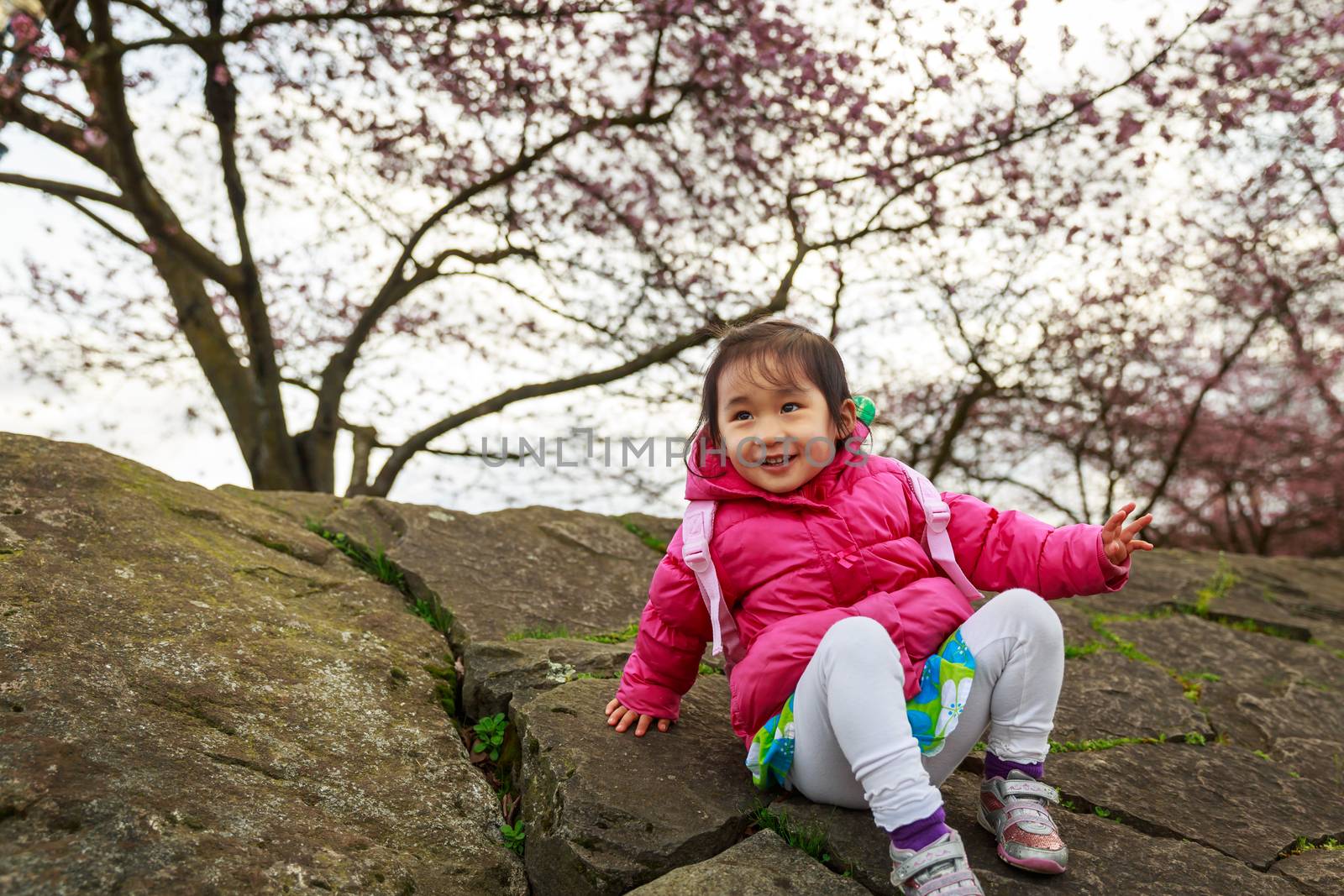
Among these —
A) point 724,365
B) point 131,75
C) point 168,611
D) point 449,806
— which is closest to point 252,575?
point 168,611

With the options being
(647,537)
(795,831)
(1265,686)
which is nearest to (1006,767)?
(795,831)

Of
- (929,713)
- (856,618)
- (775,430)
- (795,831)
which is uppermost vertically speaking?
(775,430)

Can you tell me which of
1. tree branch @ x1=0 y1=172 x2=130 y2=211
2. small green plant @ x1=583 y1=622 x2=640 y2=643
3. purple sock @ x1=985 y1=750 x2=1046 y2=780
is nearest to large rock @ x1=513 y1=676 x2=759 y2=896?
purple sock @ x1=985 y1=750 x2=1046 y2=780

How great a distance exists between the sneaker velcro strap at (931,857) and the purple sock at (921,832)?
2 centimetres

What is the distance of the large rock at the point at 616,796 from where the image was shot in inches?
75.3

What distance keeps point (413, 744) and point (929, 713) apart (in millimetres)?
1274

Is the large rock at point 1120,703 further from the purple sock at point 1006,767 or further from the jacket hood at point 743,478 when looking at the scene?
the jacket hood at point 743,478

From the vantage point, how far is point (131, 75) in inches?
219

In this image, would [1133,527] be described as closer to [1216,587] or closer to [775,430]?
[775,430]

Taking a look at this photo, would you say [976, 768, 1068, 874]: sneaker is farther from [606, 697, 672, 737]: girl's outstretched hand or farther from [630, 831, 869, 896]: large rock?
[606, 697, 672, 737]: girl's outstretched hand

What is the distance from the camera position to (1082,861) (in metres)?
2.03

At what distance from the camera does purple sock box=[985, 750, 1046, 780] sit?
2.01 metres

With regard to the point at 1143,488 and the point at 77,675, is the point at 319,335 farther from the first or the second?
the point at 1143,488

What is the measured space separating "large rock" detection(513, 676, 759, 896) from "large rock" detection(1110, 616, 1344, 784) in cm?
202
